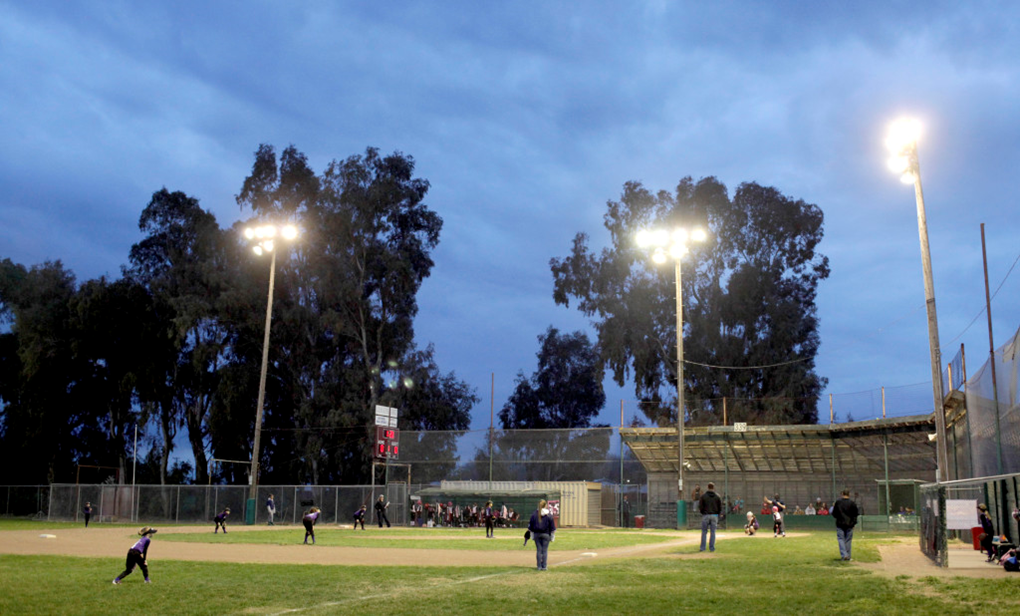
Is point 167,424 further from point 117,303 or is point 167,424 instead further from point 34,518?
point 34,518

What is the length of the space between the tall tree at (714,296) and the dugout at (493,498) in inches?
588

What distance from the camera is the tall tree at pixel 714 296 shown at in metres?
56.6

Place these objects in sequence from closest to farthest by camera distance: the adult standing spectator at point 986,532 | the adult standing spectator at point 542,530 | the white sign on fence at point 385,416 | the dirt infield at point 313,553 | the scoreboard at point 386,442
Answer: the adult standing spectator at point 542,530 → the adult standing spectator at point 986,532 → the dirt infield at point 313,553 → the scoreboard at point 386,442 → the white sign on fence at point 385,416

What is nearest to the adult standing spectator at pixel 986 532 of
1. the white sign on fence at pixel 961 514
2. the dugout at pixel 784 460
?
the white sign on fence at pixel 961 514

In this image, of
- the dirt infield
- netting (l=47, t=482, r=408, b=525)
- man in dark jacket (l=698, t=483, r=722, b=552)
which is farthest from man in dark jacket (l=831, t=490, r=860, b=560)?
netting (l=47, t=482, r=408, b=525)

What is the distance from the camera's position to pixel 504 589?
43.0 ft

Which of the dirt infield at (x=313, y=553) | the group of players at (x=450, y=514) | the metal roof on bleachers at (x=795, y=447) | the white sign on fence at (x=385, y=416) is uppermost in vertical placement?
the white sign on fence at (x=385, y=416)

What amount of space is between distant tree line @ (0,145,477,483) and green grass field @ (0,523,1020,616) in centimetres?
4165

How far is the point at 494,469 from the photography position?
153ft

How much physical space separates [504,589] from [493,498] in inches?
1299

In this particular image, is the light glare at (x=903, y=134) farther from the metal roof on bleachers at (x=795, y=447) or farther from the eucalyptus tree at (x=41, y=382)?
the eucalyptus tree at (x=41, y=382)

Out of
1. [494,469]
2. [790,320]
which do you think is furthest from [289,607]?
[790,320]

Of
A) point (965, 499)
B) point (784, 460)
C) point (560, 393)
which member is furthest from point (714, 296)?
point (965, 499)

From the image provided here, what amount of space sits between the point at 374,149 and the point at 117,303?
20.2 metres
